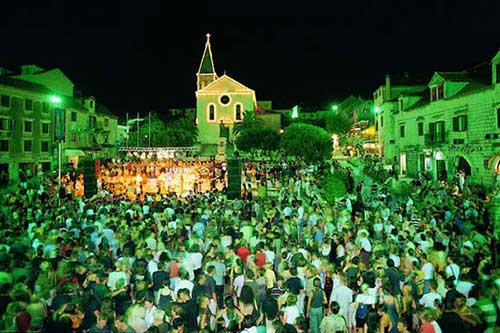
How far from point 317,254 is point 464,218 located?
6.05 m

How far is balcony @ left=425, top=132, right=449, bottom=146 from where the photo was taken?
1134 inches

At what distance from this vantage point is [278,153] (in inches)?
2138

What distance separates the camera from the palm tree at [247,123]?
2416 inches

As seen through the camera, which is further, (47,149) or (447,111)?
(47,149)

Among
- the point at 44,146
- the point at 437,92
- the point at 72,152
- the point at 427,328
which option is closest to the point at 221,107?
the point at 72,152

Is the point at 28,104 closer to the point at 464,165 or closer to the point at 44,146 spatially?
the point at 44,146

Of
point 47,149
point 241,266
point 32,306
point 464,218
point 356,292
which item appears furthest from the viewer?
point 47,149

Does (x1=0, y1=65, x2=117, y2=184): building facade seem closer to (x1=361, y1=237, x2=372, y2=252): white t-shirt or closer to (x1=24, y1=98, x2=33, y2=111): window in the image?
(x1=24, y1=98, x2=33, y2=111): window

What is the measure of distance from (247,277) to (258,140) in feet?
159

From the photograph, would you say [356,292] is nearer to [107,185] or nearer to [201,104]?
[107,185]

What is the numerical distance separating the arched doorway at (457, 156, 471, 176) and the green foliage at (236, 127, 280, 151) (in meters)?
29.3

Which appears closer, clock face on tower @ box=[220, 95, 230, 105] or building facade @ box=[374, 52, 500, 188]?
building facade @ box=[374, 52, 500, 188]

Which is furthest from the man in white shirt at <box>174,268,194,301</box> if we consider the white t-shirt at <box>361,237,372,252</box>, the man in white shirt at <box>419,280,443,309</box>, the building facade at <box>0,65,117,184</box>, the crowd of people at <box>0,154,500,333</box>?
the building facade at <box>0,65,117,184</box>

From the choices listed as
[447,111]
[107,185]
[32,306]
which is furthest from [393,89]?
[32,306]
